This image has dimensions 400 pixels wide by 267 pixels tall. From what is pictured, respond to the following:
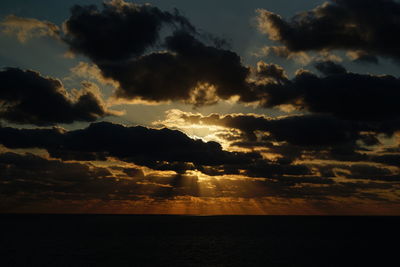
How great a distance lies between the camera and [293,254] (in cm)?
11156

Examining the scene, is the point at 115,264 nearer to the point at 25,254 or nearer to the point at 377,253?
the point at 25,254

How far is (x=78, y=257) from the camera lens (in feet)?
330

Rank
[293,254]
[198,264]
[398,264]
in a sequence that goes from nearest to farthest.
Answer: [198,264] → [398,264] → [293,254]

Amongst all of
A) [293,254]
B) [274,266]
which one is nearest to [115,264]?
[274,266]

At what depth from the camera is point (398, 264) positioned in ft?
311

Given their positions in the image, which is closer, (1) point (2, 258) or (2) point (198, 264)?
(2) point (198, 264)

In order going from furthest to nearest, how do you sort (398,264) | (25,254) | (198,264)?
(25,254)
(398,264)
(198,264)

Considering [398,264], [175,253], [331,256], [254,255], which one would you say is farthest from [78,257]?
[398,264]

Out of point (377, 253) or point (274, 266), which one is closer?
point (274, 266)

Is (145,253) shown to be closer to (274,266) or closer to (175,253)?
(175,253)

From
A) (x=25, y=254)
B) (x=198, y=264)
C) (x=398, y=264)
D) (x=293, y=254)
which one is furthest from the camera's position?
(x=293, y=254)

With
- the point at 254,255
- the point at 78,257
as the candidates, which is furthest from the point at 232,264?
the point at 78,257

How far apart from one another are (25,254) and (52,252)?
306 inches

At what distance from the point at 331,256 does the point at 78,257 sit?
69.3 metres
